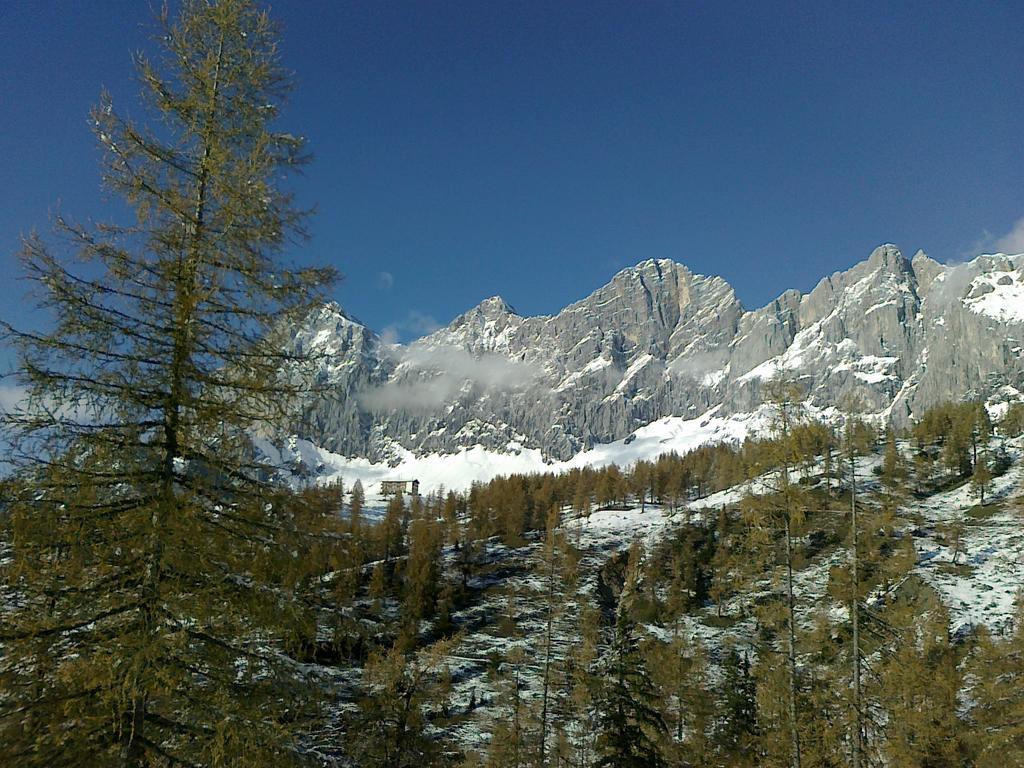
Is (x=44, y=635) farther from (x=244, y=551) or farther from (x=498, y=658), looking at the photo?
(x=498, y=658)

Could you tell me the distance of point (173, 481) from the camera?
771 cm

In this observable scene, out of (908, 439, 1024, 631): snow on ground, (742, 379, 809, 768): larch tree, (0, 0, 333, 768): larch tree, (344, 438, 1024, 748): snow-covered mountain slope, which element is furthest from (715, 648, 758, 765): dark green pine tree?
(908, 439, 1024, 631): snow on ground

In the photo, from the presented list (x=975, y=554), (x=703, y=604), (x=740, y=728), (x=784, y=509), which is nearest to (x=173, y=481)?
(x=784, y=509)

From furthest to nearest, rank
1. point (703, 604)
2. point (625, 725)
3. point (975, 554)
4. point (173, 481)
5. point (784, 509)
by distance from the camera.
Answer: point (703, 604), point (975, 554), point (625, 725), point (784, 509), point (173, 481)

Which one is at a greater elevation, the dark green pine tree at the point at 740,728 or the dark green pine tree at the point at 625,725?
the dark green pine tree at the point at 625,725

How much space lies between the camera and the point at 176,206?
822 cm

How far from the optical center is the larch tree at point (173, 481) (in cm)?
684

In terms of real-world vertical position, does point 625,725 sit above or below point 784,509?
below

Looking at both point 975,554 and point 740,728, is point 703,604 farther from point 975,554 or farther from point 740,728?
point 740,728

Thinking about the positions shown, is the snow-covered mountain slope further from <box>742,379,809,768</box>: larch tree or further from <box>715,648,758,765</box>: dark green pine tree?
<box>742,379,809,768</box>: larch tree

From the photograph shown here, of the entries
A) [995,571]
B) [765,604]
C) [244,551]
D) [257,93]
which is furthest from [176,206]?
[995,571]

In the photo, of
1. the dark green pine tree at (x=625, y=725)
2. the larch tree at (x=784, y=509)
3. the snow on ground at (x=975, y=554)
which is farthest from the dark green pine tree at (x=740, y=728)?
the snow on ground at (x=975, y=554)

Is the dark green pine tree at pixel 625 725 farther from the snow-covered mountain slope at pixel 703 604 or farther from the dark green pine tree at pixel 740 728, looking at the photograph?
the snow-covered mountain slope at pixel 703 604

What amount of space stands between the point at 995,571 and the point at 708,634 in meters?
38.8
